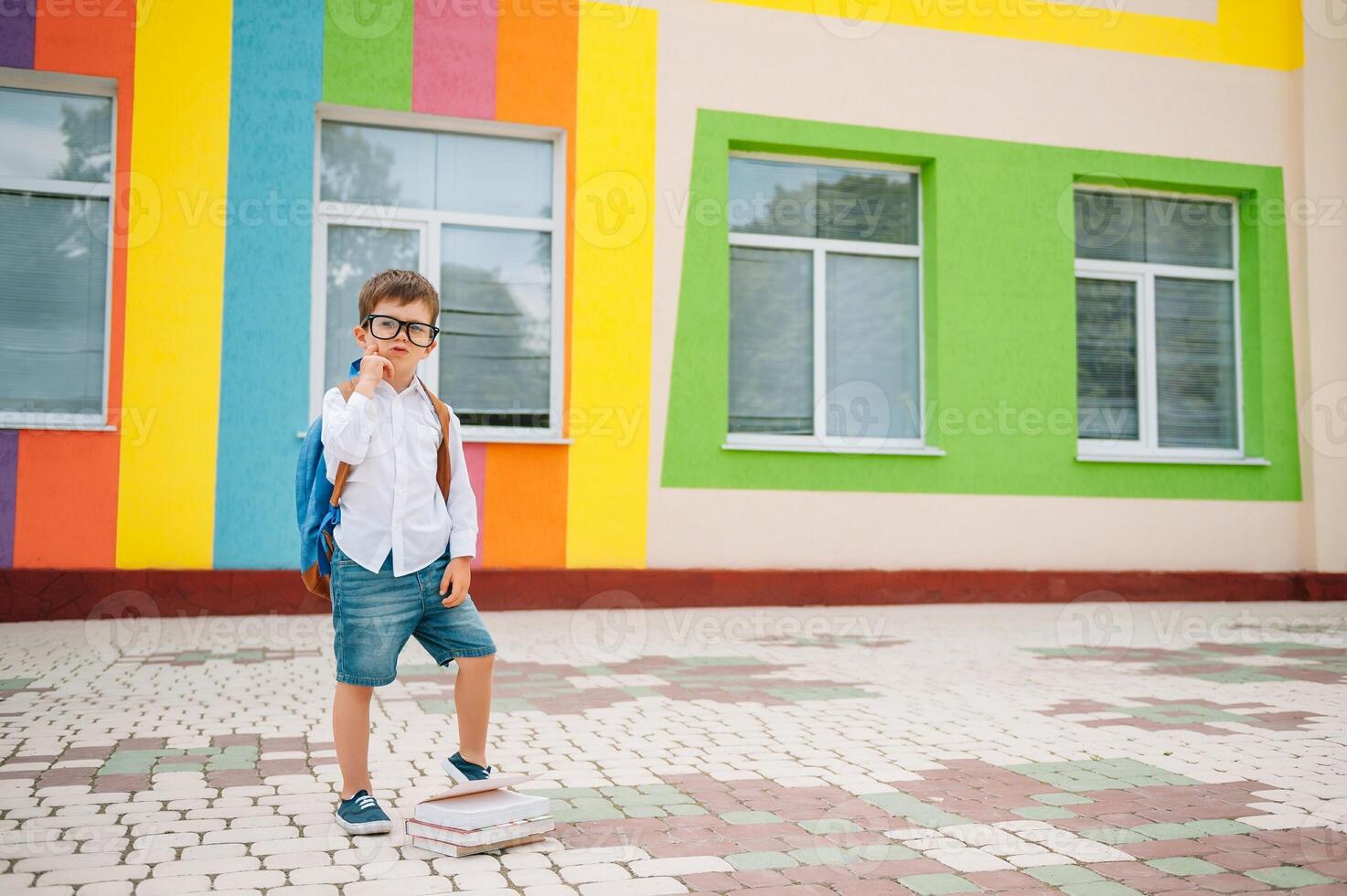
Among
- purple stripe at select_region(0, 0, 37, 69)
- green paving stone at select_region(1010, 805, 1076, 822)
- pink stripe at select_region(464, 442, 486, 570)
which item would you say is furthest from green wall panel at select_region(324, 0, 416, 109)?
green paving stone at select_region(1010, 805, 1076, 822)

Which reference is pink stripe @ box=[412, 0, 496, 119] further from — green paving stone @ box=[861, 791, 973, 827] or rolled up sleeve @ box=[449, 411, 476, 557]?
green paving stone @ box=[861, 791, 973, 827]

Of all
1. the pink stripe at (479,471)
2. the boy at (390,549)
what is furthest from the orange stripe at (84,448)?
the boy at (390,549)

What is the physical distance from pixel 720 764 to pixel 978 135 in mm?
7748

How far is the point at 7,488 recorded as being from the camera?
8.12 meters

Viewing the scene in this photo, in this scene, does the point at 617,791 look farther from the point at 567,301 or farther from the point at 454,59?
the point at 454,59

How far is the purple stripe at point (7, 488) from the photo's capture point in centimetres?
810

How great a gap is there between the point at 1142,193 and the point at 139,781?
10189 millimetres

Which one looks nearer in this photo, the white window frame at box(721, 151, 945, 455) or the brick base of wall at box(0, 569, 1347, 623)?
the brick base of wall at box(0, 569, 1347, 623)

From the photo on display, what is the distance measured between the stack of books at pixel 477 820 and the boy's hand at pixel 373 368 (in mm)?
1098

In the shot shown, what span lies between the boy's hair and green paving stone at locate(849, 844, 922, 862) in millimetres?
1830

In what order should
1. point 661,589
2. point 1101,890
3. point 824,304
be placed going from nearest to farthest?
point 1101,890
point 661,589
point 824,304

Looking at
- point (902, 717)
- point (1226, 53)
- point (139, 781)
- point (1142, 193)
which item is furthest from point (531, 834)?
point (1226, 53)

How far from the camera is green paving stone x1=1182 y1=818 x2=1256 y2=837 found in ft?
11.1

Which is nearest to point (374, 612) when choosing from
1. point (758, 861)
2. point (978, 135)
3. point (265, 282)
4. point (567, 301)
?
point (758, 861)
